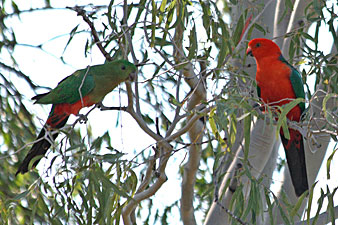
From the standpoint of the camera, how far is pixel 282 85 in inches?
122

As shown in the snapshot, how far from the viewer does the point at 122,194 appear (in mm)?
1962

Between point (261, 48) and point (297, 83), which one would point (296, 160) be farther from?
point (261, 48)

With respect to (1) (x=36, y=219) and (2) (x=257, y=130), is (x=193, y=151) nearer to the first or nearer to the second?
(2) (x=257, y=130)

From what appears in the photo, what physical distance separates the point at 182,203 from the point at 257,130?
25.2 inches

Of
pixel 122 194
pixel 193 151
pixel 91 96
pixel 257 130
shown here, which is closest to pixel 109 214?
pixel 122 194

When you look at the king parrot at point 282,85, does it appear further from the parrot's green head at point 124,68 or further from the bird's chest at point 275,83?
the parrot's green head at point 124,68

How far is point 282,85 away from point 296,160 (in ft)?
1.42

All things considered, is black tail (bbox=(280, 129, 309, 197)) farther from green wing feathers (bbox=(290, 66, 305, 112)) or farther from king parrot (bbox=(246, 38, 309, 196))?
green wing feathers (bbox=(290, 66, 305, 112))

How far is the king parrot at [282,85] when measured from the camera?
10.1 ft

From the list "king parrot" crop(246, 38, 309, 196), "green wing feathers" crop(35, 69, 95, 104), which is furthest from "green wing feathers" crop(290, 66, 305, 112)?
"green wing feathers" crop(35, 69, 95, 104)

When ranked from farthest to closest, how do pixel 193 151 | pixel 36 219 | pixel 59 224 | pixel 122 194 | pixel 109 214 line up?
pixel 36 219
pixel 193 151
pixel 59 224
pixel 109 214
pixel 122 194

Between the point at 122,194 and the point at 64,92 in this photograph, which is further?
the point at 64,92

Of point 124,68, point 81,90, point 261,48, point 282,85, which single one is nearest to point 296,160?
point 282,85

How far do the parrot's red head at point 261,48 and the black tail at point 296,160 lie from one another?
0.45m
